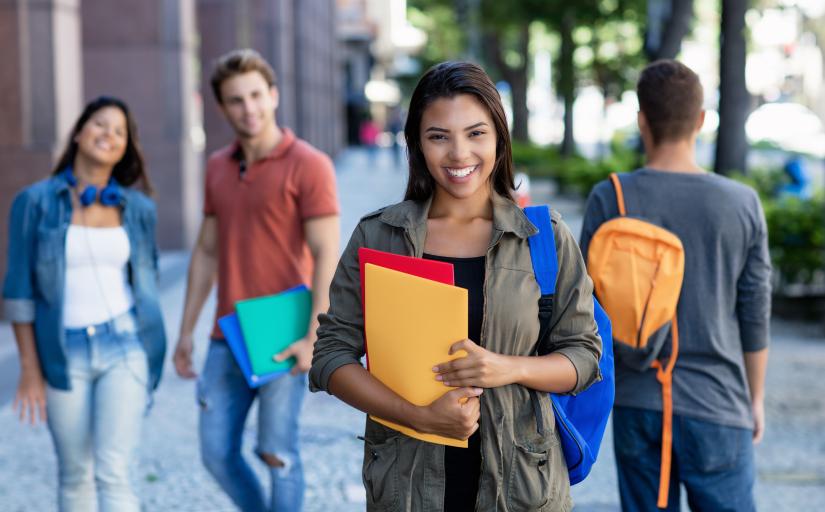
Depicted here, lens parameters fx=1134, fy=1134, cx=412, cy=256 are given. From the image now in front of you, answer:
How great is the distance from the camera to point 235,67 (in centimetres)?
413

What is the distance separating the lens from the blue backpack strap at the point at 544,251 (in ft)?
8.26

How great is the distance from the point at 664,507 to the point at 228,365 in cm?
161

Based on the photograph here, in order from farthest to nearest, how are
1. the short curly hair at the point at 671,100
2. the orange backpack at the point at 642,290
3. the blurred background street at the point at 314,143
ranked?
1. the blurred background street at the point at 314,143
2. the short curly hair at the point at 671,100
3. the orange backpack at the point at 642,290

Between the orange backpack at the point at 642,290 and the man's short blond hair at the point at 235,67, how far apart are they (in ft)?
4.90

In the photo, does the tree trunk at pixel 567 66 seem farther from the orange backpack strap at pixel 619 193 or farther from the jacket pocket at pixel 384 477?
the jacket pocket at pixel 384 477

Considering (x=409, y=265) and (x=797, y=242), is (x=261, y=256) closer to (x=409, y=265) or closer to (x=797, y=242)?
(x=409, y=265)

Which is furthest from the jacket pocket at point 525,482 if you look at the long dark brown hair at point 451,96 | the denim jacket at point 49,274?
the denim jacket at point 49,274

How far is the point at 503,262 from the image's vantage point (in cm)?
250

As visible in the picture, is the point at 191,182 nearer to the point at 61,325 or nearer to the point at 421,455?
the point at 61,325

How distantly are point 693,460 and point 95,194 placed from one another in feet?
7.28

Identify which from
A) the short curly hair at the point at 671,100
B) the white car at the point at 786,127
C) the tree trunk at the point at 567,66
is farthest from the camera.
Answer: the white car at the point at 786,127

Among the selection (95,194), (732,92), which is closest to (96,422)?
(95,194)

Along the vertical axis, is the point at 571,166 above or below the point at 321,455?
above

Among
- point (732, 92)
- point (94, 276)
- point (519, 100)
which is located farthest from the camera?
point (519, 100)
